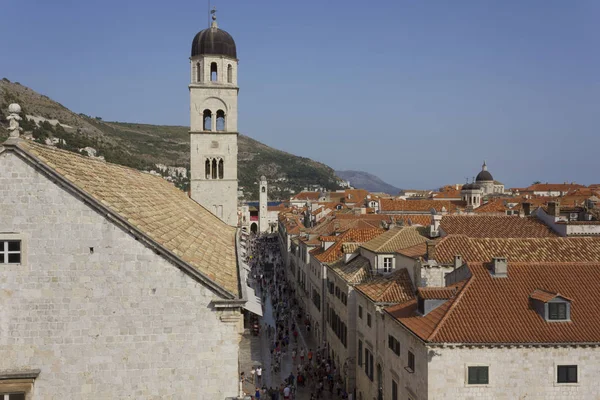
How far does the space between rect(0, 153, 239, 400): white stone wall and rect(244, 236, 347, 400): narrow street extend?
1991 centimetres

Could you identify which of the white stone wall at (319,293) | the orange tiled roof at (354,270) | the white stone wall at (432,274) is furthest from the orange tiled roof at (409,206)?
the white stone wall at (432,274)

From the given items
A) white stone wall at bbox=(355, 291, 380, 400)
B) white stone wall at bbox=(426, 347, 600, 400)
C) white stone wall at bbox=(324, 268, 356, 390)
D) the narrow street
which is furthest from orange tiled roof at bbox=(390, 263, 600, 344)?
the narrow street

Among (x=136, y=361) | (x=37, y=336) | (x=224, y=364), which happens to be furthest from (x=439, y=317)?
(x=37, y=336)

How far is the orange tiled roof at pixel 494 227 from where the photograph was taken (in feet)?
124

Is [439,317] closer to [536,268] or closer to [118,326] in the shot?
[536,268]

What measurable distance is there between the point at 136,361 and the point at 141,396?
0.73 m

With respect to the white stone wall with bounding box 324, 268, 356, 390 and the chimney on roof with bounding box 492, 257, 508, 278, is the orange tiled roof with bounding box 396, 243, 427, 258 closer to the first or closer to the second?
the white stone wall with bounding box 324, 268, 356, 390

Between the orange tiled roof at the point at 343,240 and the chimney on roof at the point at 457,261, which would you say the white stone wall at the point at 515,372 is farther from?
the orange tiled roof at the point at 343,240

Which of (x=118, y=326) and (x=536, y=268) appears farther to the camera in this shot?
(x=536, y=268)

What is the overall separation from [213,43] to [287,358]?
2348cm

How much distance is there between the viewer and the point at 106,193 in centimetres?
1234

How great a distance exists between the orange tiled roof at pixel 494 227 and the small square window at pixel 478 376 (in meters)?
18.5

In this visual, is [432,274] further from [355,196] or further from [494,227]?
[355,196]

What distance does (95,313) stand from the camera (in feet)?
37.2
